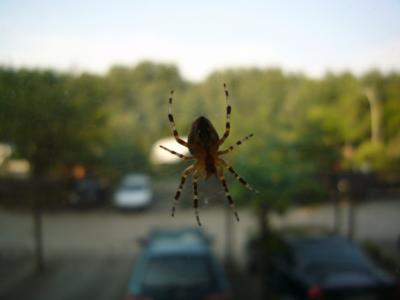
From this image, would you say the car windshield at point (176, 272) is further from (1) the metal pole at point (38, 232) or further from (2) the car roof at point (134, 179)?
(1) the metal pole at point (38, 232)

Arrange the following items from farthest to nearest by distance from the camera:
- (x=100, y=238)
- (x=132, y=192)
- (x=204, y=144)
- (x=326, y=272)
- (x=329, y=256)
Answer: (x=100, y=238) < (x=132, y=192) < (x=329, y=256) < (x=326, y=272) < (x=204, y=144)

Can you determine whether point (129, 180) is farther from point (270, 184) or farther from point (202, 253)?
point (270, 184)

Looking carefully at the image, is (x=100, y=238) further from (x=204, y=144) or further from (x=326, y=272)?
(x=204, y=144)

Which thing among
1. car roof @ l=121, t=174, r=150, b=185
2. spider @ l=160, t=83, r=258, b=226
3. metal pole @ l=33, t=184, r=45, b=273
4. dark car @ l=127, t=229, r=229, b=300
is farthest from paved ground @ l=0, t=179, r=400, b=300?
spider @ l=160, t=83, r=258, b=226

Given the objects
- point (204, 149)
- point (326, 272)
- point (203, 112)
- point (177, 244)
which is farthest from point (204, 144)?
point (326, 272)

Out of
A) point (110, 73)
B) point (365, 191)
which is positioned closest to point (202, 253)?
point (110, 73)

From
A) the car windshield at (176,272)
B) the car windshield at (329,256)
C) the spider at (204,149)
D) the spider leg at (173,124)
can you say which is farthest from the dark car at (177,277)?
the spider leg at (173,124)

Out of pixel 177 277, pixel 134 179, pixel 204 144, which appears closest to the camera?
pixel 204 144

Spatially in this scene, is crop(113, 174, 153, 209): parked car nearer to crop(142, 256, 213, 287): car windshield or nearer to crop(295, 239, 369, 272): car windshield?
crop(142, 256, 213, 287): car windshield
